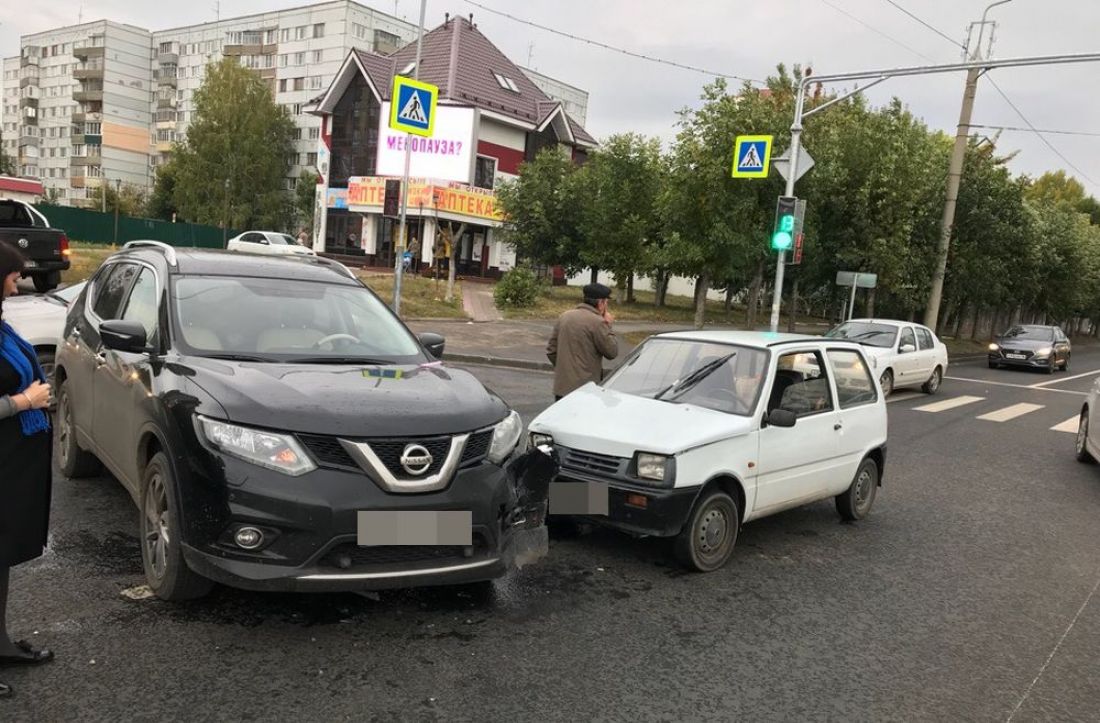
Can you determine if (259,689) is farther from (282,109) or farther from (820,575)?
(282,109)

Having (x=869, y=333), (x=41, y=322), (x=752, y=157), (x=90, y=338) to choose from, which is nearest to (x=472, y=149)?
(x=752, y=157)

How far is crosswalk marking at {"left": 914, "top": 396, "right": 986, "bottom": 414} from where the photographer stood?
15.2 m

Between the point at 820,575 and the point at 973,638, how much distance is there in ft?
3.51

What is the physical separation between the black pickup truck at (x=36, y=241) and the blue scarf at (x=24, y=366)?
16155mm

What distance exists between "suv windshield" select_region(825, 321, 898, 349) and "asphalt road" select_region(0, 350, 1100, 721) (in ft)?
35.8

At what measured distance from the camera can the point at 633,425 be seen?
5391 millimetres

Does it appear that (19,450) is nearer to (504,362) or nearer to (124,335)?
(124,335)

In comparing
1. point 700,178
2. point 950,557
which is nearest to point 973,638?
point 950,557

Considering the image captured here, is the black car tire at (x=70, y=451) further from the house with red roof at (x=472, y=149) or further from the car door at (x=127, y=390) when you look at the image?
the house with red roof at (x=472, y=149)

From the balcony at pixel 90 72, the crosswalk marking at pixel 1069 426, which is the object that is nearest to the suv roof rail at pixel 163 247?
the crosswalk marking at pixel 1069 426

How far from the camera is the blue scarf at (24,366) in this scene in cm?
316

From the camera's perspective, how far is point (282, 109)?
69125 millimetres

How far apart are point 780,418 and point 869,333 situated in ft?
42.2

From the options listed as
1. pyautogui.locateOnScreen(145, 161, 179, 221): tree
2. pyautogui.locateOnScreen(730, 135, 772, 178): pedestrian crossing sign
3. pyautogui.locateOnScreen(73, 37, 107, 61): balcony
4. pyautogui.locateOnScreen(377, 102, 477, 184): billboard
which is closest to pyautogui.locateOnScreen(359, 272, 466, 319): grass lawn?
pyautogui.locateOnScreen(377, 102, 477, 184): billboard
